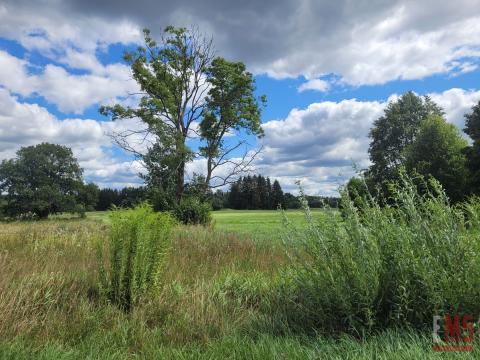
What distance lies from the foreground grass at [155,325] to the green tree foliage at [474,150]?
91.7ft

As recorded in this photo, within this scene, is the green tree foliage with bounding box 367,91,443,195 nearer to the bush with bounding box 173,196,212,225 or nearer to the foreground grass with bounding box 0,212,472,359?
the bush with bounding box 173,196,212,225

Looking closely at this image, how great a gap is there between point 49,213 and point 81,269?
2105 inches

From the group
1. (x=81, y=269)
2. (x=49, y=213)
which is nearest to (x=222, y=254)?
(x=81, y=269)

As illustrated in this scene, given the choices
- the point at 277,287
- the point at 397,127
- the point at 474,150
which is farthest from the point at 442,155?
the point at 277,287

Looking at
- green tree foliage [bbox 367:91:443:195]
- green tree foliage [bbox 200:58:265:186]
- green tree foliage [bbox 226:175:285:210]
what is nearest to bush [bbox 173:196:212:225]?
green tree foliage [bbox 200:58:265:186]

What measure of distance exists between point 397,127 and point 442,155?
45.6 ft

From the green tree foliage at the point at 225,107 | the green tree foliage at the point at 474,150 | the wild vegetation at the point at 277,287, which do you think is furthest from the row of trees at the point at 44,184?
the wild vegetation at the point at 277,287

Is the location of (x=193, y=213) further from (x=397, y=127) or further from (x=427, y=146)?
(x=397, y=127)

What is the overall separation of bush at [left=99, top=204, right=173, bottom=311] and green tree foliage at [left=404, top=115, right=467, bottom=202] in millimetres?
31426

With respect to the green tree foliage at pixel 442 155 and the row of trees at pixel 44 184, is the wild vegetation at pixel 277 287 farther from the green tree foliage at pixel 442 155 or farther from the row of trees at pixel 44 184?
the row of trees at pixel 44 184

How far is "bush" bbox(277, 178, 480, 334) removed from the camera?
3551 millimetres

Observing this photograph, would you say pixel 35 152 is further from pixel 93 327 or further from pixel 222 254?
pixel 93 327

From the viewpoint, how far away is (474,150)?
2977 cm

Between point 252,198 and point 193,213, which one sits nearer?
point 193,213
